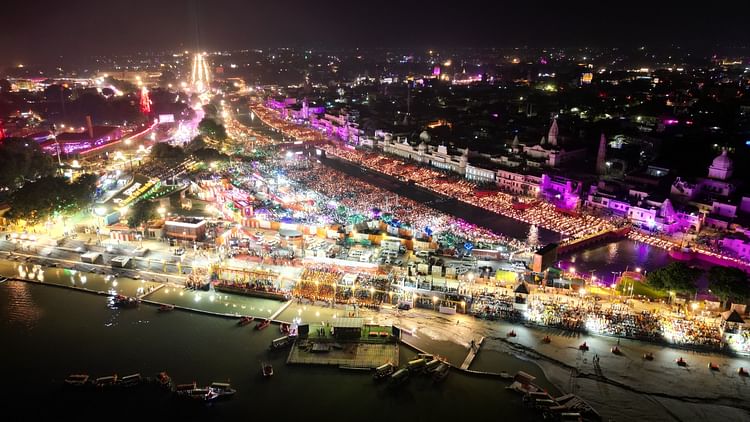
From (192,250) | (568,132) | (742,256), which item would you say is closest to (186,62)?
(568,132)

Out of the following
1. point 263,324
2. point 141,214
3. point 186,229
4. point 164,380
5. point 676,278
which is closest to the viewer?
point 164,380

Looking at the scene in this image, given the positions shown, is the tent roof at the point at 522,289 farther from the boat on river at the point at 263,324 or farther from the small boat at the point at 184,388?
the small boat at the point at 184,388

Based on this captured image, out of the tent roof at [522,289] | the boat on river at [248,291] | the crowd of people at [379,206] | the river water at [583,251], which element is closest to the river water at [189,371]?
the boat on river at [248,291]

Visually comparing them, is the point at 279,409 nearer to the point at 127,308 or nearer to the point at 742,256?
the point at 127,308

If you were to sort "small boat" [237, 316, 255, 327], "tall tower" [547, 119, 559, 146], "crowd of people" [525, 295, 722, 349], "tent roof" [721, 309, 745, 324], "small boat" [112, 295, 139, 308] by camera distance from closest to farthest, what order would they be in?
"crowd of people" [525, 295, 722, 349] → "tent roof" [721, 309, 745, 324] → "small boat" [237, 316, 255, 327] → "small boat" [112, 295, 139, 308] → "tall tower" [547, 119, 559, 146]

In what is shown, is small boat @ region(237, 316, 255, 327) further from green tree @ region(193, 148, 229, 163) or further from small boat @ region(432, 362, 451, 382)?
green tree @ region(193, 148, 229, 163)

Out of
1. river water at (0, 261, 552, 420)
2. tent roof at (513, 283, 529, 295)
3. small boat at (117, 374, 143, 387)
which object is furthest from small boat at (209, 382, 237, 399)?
tent roof at (513, 283, 529, 295)

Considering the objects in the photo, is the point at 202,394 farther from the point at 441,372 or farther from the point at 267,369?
the point at 441,372

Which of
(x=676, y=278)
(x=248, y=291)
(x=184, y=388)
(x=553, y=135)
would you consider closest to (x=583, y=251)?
→ (x=676, y=278)
